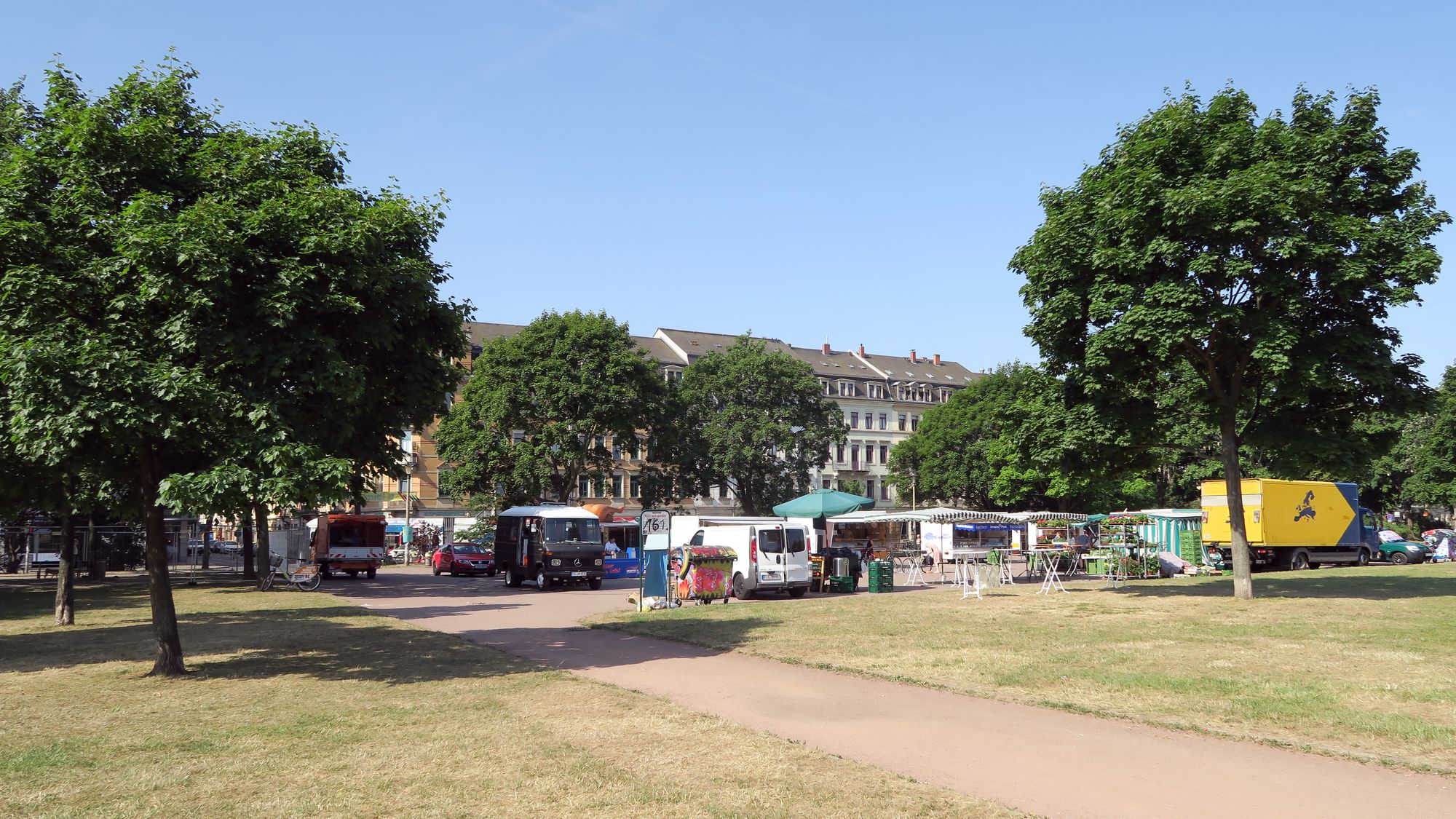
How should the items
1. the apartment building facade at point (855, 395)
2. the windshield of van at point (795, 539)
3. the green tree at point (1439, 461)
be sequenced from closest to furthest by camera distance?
1. the windshield of van at point (795, 539)
2. the green tree at point (1439, 461)
3. the apartment building facade at point (855, 395)

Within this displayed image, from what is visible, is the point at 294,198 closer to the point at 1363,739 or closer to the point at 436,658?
the point at 436,658

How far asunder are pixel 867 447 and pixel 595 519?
69465 millimetres

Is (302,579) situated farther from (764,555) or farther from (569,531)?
(764,555)

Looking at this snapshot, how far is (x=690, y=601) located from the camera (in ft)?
85.3

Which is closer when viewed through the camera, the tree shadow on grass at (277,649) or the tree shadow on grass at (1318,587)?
the tree shadow on grass at (277,649)

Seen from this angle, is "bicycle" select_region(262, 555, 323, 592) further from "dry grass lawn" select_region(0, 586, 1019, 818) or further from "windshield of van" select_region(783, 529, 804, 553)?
"dry grass lawn" select_region(0, 586, 1019, 818)

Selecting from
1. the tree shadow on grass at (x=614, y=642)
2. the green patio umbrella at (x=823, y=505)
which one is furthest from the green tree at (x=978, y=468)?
the tree shadow on grass at (x=614, y=642)

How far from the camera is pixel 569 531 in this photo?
35.4 metres

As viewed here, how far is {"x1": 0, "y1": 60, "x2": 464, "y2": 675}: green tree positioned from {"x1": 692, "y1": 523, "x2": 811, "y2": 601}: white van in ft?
44.6

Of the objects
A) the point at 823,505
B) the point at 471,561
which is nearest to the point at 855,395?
the point at 471,561

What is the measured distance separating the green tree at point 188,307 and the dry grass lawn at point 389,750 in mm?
2264

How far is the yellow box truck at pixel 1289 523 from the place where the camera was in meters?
37.5

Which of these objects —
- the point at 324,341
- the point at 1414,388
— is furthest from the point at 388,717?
the point at 1414,388

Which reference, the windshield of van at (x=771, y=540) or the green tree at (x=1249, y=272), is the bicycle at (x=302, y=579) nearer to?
the windshield of van at (x=771, y=540)
